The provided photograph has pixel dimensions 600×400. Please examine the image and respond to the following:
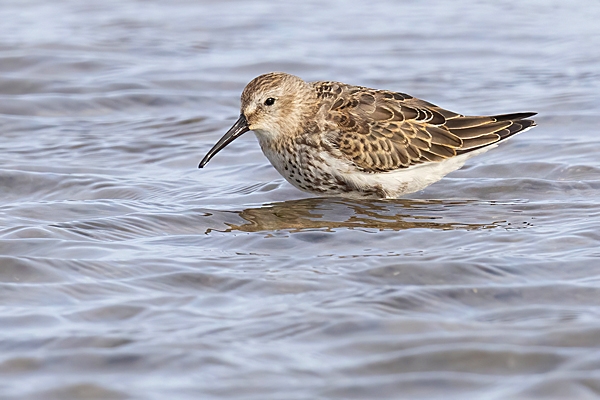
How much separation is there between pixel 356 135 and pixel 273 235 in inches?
57.9

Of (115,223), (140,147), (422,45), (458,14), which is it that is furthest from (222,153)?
(458,14)

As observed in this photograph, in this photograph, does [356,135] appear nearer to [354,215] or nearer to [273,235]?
[354,215]

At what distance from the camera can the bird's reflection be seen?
299 inches

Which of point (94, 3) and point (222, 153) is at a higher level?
point (94, 3)

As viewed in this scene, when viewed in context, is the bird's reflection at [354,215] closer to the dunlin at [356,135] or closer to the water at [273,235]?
the water at [273,235]

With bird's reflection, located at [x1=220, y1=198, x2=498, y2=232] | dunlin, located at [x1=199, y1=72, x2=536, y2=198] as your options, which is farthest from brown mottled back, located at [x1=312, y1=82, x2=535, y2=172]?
bird's reflection, located at [x1=220, y1=198, x2=498, y2=232]

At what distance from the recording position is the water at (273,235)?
4.98 meters

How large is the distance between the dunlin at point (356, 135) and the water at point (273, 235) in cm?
26

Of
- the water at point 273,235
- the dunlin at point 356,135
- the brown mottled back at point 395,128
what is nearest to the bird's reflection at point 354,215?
the water at point 273,235

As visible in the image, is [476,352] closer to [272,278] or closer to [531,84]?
[272,278]

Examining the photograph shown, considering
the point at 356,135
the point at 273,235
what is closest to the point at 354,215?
the point at 356,135

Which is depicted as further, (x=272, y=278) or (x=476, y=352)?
(x=272, y=278)

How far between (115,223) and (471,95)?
A: 558 cm

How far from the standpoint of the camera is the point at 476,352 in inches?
200
